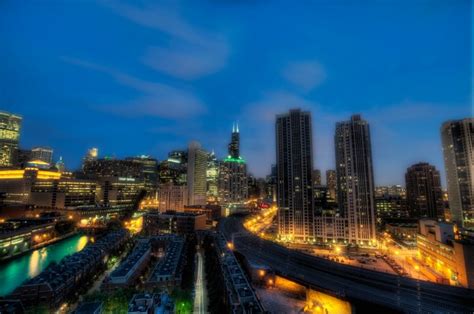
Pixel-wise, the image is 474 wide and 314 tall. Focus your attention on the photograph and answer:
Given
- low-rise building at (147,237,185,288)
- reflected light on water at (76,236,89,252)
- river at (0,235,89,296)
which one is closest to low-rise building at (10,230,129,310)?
river at (0,235,89,296)

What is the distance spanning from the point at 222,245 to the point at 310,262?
55.9ft

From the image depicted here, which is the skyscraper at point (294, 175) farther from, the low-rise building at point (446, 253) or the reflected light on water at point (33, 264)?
the reflected light on water at point (33, 264)

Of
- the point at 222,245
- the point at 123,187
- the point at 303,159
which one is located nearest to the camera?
the point at 222,245

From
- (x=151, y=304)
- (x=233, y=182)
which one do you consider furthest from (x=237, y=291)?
(x=233, y=182)

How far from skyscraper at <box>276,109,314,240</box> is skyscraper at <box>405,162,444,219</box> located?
2419 inches

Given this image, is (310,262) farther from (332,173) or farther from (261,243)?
(332,173)

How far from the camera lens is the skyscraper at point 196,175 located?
120 m

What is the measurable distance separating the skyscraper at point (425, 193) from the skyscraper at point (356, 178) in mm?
50304

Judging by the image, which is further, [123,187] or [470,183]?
[123,187]

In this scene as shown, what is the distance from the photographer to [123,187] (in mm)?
121125

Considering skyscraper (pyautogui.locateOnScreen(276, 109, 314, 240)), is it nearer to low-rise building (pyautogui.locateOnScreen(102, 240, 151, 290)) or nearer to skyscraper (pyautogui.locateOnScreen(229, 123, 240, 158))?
low-rise building (pyautogui.locateOnScreen(102, 240, 151, 290))

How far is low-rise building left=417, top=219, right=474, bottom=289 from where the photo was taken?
109ft

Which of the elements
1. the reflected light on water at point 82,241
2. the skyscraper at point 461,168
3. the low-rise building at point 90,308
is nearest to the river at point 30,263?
the reflected light on water at point 82,241

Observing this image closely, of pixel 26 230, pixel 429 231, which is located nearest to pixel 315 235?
pixel 429 231
